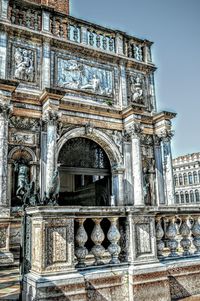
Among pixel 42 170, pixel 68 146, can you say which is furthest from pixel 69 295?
pixel 68 146

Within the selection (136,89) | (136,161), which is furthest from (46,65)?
(136,161)

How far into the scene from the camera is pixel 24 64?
35.5 feet

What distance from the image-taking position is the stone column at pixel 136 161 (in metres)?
11.4

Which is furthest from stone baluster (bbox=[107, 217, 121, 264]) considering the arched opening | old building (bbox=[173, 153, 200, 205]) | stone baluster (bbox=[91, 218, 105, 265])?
old building (bbox=[173, 153, 200, 205])

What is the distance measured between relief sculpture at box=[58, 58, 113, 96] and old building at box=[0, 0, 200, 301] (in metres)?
0.04

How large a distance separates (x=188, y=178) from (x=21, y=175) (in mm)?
35832

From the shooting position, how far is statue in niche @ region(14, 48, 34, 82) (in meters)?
10.7

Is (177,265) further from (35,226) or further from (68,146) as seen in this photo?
(68,146)

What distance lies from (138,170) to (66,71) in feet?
16.5

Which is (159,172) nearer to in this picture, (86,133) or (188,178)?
(86,133)

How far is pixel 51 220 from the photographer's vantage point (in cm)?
312

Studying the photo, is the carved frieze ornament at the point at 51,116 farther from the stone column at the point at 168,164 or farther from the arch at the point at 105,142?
the stone column at the point at 168,164

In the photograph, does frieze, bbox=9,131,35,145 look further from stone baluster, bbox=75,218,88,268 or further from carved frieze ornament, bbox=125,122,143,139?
stone baluster, bbox=75,218,88,268

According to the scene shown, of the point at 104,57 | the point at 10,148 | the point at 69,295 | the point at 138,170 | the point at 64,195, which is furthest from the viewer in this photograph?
the point at 64,195
